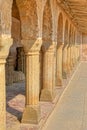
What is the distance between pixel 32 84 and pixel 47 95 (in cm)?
281

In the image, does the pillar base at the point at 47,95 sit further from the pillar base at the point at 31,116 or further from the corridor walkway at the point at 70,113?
the pillar base at the point at 31,116

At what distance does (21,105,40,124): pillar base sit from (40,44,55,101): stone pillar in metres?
2.62

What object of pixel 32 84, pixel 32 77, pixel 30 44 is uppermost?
pixel 30 44

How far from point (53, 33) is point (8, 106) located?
2.87 meters

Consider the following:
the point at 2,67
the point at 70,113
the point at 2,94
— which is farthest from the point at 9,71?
the point at 2,67

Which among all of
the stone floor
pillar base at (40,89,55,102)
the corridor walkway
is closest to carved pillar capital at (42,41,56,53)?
pillar base at (40,89,55,102)

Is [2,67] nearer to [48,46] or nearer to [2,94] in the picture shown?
[2,94]

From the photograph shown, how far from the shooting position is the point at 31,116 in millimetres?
7195

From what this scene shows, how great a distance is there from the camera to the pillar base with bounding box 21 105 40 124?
282 inches

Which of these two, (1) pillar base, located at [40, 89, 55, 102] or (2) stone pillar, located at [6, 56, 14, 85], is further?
(2) stone pillar, located at [6, 56, 14, 85]

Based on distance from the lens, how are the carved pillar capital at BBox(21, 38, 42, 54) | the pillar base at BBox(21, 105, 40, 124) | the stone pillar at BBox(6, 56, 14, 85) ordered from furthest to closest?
the stone pillar at BBox(6, 56, 14, 85) < the pillar base at BBox(21, 105, 40, 124) < the carved pillar capital at BBox(21, 38, 42, 54)

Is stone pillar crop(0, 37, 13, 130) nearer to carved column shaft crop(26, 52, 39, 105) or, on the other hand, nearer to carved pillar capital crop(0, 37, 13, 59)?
carved pillar capital crop(0, 37, 13, 59)

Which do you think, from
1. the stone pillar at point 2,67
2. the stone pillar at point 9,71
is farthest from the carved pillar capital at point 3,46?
the stone pillar at point 9,71

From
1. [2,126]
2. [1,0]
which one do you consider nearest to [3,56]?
[1,0]
